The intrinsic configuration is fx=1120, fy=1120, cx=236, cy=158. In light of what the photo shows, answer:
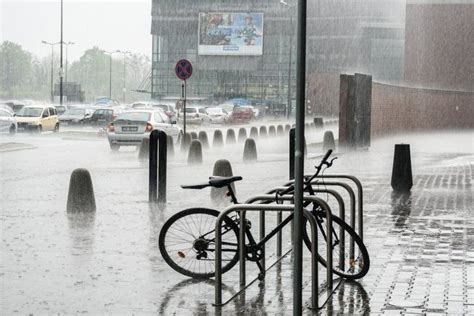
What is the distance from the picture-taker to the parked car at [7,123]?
45.5 metres

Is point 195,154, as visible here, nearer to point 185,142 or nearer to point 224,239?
point 185,142

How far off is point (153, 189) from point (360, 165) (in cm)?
1251

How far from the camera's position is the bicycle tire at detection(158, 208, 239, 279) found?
31.1 feet

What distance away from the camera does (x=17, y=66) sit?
129m

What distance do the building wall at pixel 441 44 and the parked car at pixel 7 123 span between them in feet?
109

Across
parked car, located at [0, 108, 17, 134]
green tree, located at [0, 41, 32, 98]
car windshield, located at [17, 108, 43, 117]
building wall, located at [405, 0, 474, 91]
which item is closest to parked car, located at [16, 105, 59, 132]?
car windshield, located at [17, 108, 43, 117]

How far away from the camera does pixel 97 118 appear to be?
56.8 m

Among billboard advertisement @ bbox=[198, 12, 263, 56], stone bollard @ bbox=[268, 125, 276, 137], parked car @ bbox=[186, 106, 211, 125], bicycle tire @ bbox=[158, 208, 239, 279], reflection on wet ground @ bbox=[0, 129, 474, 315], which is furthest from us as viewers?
billboard advertisement @ bbox=[198, 12, 263, 56]

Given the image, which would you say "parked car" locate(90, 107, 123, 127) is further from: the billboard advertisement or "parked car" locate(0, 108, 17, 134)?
the billboard advertisement

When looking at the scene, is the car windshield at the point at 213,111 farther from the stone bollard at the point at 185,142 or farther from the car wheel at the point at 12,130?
the stone bollard at the point at 185,142

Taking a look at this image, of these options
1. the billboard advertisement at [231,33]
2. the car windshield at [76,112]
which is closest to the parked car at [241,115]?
the car windshield at [76,112]

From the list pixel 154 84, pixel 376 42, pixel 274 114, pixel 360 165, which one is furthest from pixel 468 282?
pixel 154 84

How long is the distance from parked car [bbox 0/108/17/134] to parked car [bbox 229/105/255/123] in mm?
27312

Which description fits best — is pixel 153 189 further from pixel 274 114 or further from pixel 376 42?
pixel 274 114
